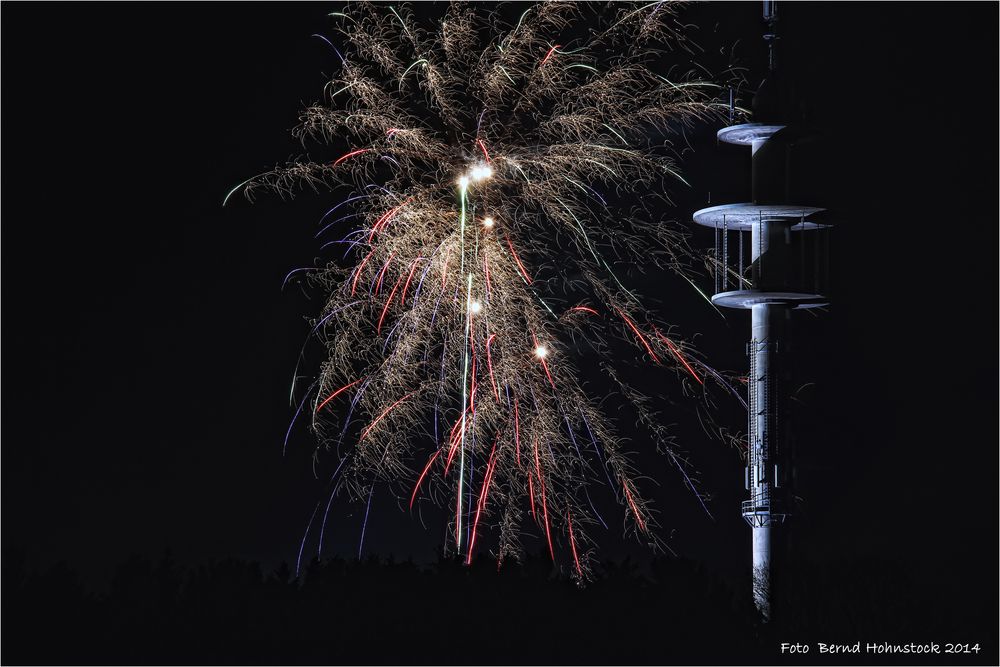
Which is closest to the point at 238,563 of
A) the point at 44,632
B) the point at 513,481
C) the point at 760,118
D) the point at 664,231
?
the point at 44,632

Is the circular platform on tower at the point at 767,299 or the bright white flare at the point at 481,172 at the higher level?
the bright white flare at the point at 481,172

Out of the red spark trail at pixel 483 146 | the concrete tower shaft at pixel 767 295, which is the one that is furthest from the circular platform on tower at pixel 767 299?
the red spark trail at pixel 483 146

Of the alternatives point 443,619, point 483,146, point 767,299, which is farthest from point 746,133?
point 443,619

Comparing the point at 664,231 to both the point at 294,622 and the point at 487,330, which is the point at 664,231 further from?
the point at 294,622

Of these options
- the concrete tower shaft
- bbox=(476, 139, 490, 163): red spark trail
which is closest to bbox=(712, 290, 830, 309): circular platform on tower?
the concrete tower shaft

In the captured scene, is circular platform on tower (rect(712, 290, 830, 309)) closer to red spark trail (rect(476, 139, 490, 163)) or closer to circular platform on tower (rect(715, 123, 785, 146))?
circular platform on tower (rect(715, 123, 785, 146))

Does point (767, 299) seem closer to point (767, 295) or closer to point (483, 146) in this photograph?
point (767, 295)

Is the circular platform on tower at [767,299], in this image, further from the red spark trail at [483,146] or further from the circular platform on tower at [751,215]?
the red spark trail at [483,146]
